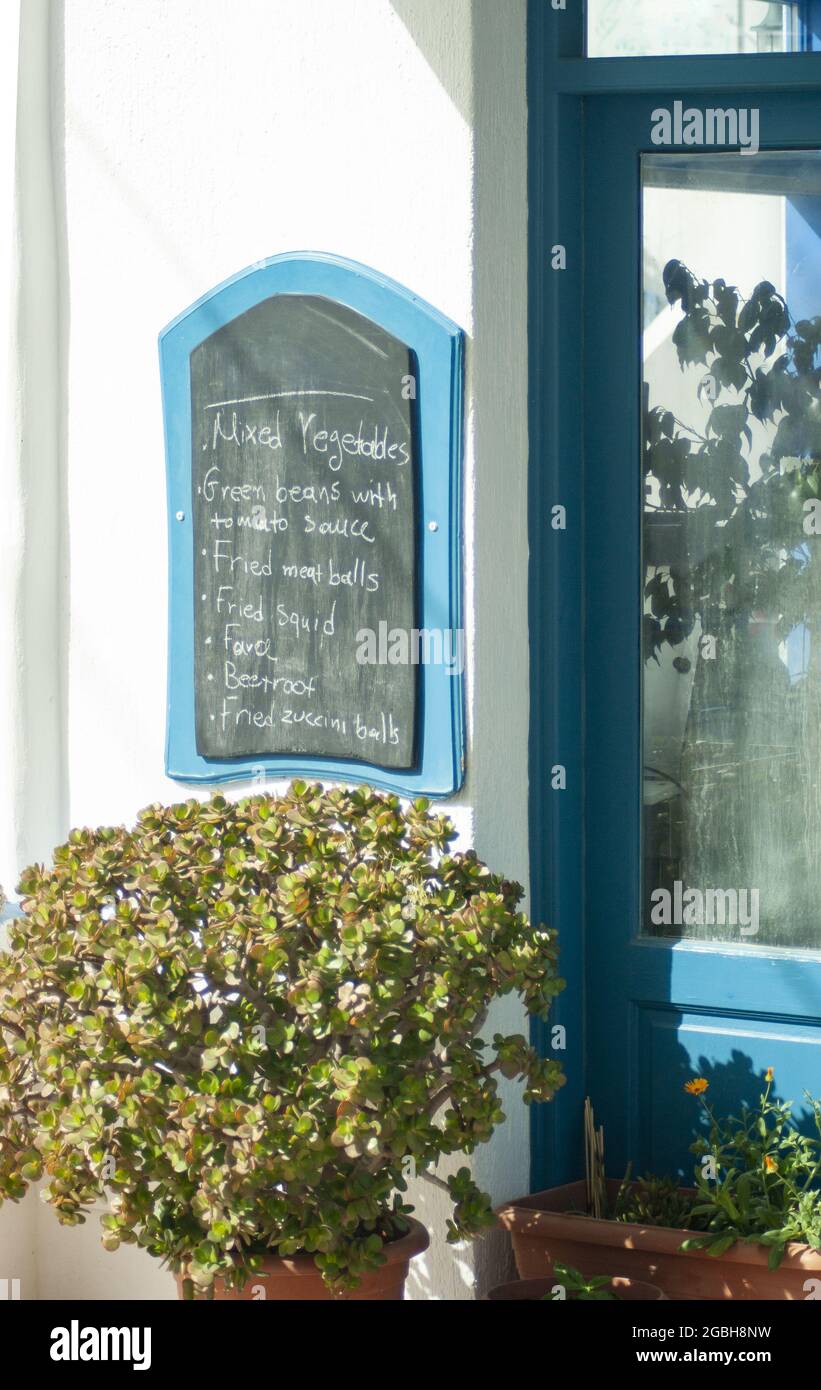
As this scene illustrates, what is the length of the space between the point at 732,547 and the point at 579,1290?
1720mm

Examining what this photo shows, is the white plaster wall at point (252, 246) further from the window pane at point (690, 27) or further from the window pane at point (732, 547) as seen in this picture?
the window pane at point (732, 547)

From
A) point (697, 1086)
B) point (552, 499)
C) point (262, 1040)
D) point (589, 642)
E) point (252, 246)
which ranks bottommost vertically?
point (697, 1086)

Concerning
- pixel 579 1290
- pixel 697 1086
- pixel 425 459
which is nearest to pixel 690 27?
pixel 425 459

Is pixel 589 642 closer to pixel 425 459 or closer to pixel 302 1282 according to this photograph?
pixel 425 459

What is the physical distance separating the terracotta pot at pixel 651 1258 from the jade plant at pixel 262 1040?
0.43 metres

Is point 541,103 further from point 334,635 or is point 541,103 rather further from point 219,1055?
point 219,1055

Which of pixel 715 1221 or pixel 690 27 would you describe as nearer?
pixel 715 1221

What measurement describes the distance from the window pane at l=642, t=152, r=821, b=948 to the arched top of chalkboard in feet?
1.98

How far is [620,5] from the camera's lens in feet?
12.6

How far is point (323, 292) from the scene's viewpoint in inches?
149

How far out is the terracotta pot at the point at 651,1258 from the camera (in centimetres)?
343
